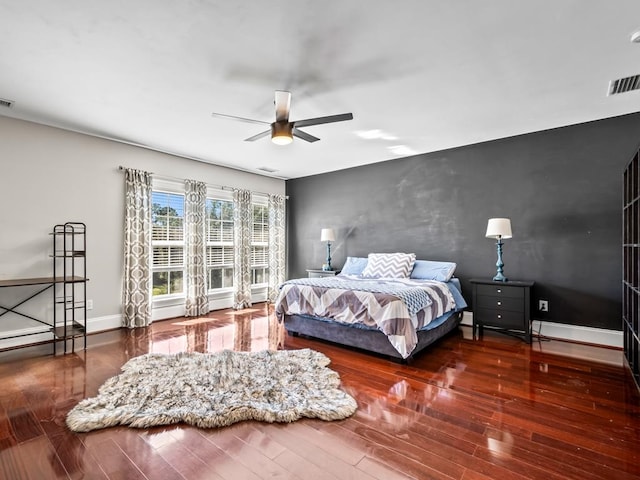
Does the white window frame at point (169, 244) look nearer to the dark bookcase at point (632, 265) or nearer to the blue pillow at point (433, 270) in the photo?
the blue pillow at point (433, 270)

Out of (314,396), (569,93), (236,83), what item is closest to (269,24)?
(236,83)

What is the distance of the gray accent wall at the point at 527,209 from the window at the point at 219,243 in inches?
89.1

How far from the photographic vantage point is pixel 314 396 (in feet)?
7.76

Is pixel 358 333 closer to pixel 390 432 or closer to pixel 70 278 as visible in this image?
pixel 390 432

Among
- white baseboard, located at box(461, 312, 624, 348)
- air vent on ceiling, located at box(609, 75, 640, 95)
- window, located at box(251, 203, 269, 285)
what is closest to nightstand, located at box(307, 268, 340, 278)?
window, located at box(251, 203, 269, 285)

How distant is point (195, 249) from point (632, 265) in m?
5.31

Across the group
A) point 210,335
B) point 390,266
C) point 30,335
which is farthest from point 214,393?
point 390,266

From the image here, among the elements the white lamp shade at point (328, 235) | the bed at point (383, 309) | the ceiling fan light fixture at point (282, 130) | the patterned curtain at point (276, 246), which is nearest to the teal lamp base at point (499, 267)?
the bed at point (383, 309)

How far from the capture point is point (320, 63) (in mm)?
2521

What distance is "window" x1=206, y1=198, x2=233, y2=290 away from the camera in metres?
5.57

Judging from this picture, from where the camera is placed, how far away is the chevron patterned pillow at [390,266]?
4602 millimetres

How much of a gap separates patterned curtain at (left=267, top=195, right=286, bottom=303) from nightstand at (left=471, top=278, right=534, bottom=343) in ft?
12.4

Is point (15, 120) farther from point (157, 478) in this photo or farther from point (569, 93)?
point (569, 93)

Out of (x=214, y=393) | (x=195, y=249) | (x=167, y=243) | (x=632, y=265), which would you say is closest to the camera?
(x=214, y=393)
